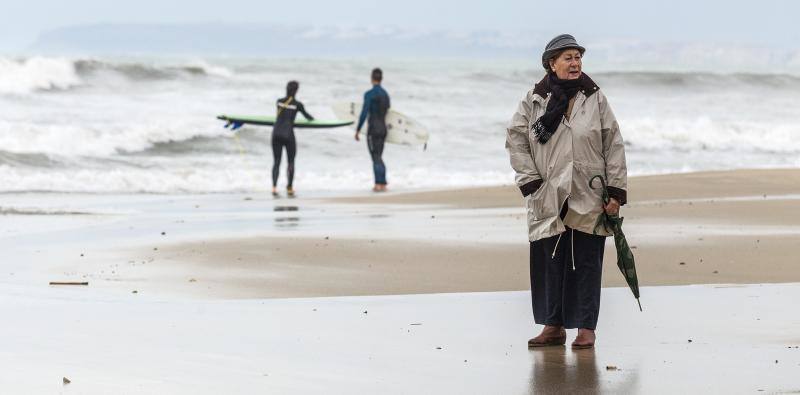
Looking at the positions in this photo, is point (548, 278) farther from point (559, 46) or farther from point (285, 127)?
point (285, 127)

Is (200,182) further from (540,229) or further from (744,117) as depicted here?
(744,117)

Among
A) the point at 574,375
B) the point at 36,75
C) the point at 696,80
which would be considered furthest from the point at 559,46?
the point at 696,80

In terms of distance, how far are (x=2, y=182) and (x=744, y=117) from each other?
23563 millimetres

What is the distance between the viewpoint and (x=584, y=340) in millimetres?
6207

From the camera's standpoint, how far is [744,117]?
37.0 m

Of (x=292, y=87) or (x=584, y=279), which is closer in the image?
(x=584, y=279)

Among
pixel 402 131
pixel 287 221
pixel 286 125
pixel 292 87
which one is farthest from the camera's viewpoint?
pixel 402 131

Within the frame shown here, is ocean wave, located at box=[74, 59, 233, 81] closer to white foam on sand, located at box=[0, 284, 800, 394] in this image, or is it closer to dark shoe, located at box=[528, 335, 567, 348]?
white foam on sand, located at box=[0, 284, 800, 394]

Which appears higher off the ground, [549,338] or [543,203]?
[543,203]

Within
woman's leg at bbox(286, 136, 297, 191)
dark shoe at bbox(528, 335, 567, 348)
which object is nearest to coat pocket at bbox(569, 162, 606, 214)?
dark shoe at bbox(528, 335, 567, 348)

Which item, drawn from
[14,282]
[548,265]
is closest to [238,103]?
[14,282]

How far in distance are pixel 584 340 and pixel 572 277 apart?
0.31 meters

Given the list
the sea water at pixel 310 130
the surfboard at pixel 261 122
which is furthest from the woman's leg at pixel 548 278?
the surfboard at pixel 261 122

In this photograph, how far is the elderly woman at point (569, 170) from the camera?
6172 mm
